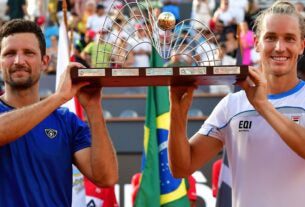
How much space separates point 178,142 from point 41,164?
790 mm

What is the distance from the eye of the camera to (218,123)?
4844 millimetres

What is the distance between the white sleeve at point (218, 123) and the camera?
190 inches

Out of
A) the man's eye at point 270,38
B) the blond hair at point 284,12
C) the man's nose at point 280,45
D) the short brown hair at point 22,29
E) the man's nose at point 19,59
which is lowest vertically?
the man's nose at point 19,59

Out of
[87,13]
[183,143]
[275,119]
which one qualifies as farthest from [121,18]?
[275,119]

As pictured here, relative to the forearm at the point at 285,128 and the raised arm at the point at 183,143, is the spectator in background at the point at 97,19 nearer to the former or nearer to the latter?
the raised arm at the point at 183,143

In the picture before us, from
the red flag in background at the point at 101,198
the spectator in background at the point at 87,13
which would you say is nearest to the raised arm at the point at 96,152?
the red flag in background at the point at 101,198

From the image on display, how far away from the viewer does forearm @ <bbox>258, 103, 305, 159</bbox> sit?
14.2 ft

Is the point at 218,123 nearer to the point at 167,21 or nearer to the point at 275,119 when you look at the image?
the point at 275,119

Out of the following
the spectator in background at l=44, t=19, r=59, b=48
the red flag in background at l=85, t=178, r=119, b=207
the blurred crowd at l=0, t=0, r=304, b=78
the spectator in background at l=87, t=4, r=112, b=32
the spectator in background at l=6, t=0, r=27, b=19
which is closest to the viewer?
the red flag in background at l=85, t=178, r=119, b=207

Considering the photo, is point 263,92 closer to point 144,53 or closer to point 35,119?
point 35,119

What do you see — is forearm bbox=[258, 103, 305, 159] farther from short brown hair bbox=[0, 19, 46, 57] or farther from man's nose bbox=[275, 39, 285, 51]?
short brown hair bbox=[0, 19, 46, 57]

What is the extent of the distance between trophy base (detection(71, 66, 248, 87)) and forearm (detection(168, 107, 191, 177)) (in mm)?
435

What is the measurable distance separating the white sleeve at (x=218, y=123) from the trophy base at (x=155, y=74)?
0.54 meters

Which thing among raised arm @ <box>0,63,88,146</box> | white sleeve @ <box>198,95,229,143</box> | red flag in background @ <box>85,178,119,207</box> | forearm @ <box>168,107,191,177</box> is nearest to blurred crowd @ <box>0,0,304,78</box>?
red flag in background @ <box>85,178,119,207</box>
